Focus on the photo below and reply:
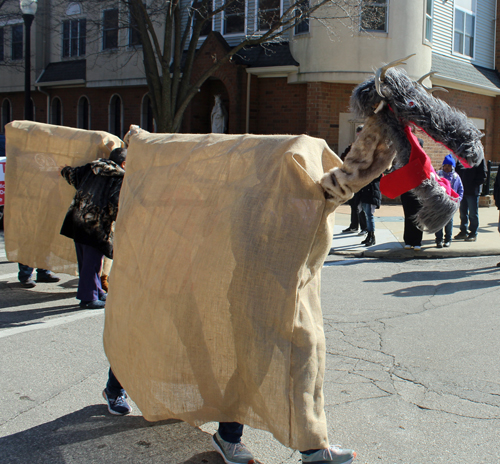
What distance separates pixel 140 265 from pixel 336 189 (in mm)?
1208

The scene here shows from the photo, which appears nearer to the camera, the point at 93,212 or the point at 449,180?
the point at 93,212

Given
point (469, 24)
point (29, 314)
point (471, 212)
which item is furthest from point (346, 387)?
point (469, 24)

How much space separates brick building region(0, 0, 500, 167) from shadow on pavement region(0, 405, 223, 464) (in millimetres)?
11955

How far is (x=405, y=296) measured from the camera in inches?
268

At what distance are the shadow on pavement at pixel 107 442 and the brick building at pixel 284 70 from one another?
471 inches

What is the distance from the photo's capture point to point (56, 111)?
979 inches

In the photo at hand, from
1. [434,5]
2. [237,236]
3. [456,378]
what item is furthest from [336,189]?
[434,5]

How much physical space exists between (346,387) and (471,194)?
7642mm

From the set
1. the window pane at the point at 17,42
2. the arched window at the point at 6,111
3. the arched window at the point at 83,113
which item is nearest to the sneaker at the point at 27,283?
the arched window at the point at 83,113

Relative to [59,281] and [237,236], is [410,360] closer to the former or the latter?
[237,236]

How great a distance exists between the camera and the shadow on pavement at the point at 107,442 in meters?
3.04

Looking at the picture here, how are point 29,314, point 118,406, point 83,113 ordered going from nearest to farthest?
1. point 118,406
2. point 29,314
3. point 83,113

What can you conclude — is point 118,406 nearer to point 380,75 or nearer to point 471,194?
point 380,75

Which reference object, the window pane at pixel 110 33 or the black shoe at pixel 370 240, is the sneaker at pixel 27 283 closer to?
the black shoe at pixel 370 240
